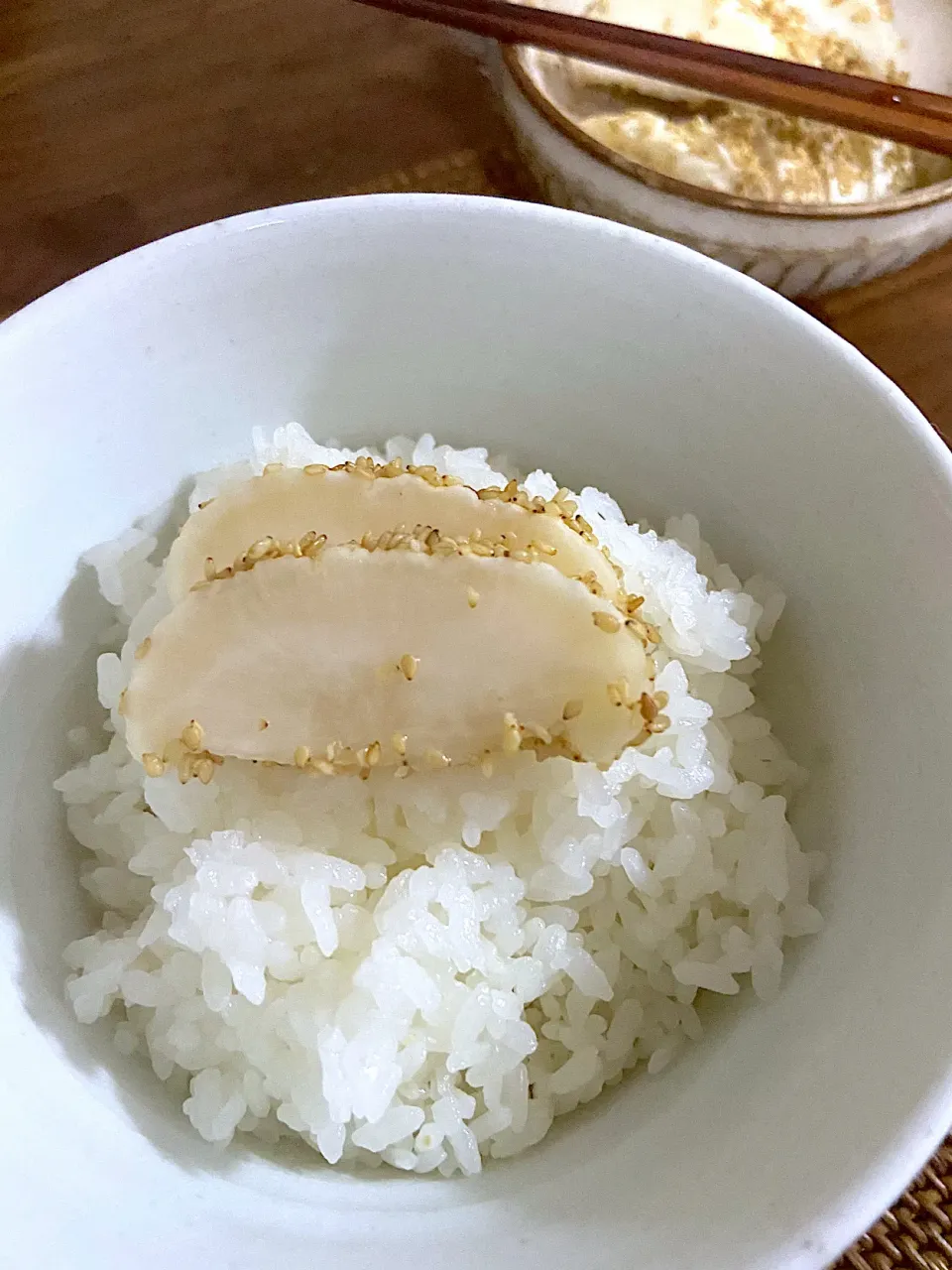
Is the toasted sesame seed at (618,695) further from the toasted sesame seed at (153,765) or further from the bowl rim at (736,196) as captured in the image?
the bowl rim at (736,196)

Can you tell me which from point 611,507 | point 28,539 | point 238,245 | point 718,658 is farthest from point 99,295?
point 718,658

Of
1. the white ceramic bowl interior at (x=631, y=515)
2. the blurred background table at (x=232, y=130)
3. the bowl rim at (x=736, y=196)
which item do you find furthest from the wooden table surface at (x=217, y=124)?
the white ceramic bowl interior at (x=631, y=515)

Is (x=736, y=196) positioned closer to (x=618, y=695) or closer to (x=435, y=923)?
(x=618, y=695)

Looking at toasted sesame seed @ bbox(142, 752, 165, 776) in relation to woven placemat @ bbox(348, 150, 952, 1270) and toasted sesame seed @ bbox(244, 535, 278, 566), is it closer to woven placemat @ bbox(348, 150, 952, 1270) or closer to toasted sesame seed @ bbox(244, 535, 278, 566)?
toasted sesame seed @ bbox(244, 535, 278, 566)

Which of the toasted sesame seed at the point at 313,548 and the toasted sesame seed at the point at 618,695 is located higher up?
the toasted sesame seed at the point at 618,695

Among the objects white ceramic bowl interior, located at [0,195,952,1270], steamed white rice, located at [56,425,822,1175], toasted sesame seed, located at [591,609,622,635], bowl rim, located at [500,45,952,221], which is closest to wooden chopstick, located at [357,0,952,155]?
bowl rim, located at [500,45,952,221]

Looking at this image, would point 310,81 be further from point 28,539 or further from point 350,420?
point 28,539
